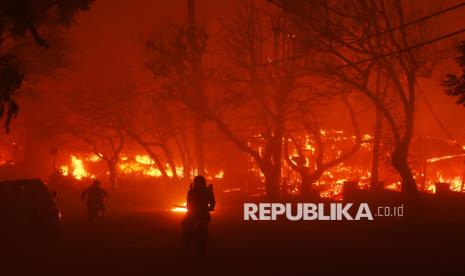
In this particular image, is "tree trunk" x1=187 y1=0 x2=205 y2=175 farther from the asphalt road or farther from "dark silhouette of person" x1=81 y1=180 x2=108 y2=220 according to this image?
the asphalt road

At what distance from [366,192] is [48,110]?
48.0 meters

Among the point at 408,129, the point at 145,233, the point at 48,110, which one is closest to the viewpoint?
the point at 145,233

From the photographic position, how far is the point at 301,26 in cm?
2522

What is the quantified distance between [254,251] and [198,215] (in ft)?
4.96

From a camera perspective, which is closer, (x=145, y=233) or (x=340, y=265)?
(x=340, y=265)

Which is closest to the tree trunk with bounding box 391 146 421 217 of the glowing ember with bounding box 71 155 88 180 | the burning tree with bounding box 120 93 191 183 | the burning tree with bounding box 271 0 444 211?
the burning tree with bounding box 271 0 444 211

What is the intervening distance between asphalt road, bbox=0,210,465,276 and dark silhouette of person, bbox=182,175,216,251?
37 centimetres

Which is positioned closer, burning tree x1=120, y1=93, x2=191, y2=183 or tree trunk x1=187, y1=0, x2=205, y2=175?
tree trunk x1=187, y1=0, x2=205, y2=175

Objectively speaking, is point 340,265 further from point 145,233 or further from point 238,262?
point 145,233

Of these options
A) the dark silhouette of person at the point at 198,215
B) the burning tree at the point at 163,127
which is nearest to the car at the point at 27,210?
the dark silhouette of person at the point at 198,215

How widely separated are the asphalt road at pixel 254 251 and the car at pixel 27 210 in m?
0.46

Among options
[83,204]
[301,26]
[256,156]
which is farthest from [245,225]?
[83,204]

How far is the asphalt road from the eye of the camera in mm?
13047

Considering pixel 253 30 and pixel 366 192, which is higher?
pixel 253 30
